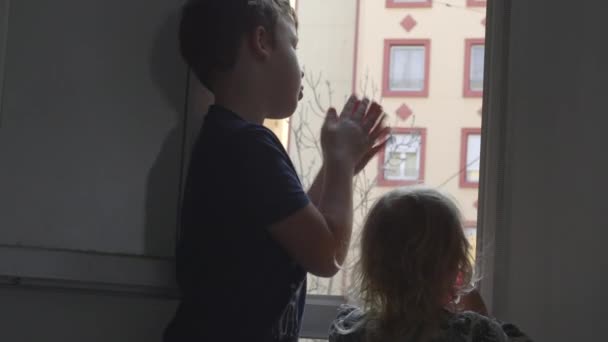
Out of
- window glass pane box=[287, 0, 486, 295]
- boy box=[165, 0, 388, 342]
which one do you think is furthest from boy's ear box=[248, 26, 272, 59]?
window glass pane box=[287, 0, 486, 295]

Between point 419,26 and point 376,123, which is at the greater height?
point 419,26

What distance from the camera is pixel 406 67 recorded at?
144cm

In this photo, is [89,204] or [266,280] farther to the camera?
[89,204]

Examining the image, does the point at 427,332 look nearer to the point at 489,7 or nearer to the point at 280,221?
the point at 280,221

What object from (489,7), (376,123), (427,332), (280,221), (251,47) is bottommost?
(427,332)

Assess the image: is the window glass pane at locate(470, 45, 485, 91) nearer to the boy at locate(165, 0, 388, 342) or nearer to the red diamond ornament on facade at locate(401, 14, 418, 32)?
the red diamond ornament on facade at locate(401, 14, 418, 32)

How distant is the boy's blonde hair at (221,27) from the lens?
1.23m

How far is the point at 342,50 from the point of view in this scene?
146 cm

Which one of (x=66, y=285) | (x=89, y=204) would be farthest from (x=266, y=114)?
(x=66, y=285)

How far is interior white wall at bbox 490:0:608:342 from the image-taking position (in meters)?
1.10

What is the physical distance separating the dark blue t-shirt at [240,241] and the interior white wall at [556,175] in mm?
379

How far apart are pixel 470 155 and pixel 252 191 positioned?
50 centimetres

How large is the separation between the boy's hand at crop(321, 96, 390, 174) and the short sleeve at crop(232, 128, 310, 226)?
10 cm

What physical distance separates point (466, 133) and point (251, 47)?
44 centimetres
